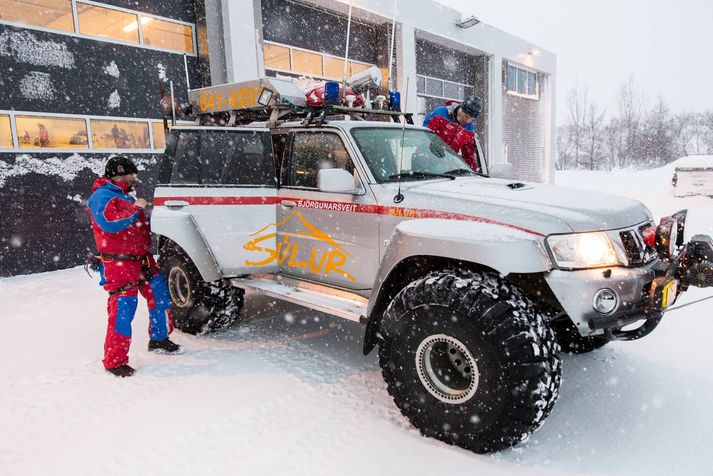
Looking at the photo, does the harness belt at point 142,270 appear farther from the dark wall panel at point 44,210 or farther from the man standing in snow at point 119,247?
the dark wall panel at point 44,210

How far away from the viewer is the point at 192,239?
14.6ft

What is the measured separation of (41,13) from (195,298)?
21.3ft

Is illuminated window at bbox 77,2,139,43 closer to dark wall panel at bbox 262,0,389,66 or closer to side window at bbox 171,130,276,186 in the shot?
dark wall panel at bbox 262,0,389,66

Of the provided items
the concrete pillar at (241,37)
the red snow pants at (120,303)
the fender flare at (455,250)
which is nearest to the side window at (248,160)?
the red snow pants at (120,303)

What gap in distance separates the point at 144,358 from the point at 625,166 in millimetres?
61324

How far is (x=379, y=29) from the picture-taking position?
47.1 feet

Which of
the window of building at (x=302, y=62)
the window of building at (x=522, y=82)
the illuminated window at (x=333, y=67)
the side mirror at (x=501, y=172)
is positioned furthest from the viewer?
the window of building at (x=522, y=82)

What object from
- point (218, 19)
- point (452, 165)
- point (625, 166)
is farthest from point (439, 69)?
point (625, 166)

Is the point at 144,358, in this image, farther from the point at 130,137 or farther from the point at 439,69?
the point at 439,69

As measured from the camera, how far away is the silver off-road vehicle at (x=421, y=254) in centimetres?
274

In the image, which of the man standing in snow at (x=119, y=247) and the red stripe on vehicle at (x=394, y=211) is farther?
the man standing in snow at (x=119, y=247)

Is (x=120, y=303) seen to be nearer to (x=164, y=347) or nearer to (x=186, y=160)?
(x=164, y=347)

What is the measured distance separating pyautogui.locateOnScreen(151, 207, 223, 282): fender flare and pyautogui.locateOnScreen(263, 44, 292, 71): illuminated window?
7807 millimetres

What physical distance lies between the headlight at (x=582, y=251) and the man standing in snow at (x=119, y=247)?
306cm
